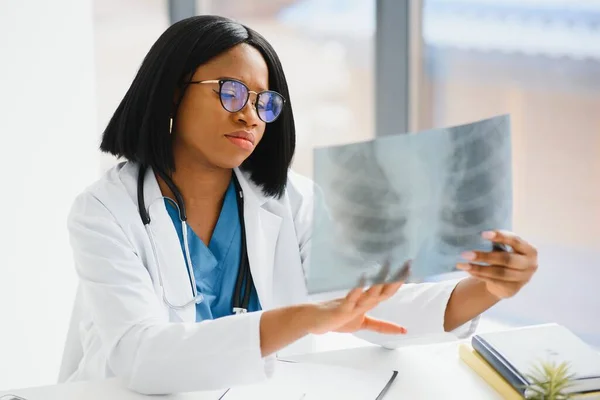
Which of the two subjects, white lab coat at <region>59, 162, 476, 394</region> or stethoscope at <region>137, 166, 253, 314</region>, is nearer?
white lab coat at <region>59, 162, 476, 394</region>

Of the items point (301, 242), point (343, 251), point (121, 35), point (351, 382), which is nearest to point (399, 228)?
point (343, 251)

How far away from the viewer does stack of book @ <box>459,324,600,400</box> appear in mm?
1177

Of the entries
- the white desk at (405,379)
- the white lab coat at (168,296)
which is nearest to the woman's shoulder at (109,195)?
the white lab coat at (168,296)

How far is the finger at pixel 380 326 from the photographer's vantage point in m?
1.29

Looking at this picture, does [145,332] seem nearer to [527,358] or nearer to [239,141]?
[239,141]

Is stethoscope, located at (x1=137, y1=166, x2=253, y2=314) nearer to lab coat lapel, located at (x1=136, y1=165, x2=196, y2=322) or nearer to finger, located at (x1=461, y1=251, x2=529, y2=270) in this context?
lab coat lapel, located at (x1=136, y1=165, x2=196, y2=322)

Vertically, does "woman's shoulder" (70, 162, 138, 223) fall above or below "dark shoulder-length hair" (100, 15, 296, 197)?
below

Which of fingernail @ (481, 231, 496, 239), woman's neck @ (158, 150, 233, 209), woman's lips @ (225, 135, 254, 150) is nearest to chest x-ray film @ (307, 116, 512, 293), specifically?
fingernail @ (481, 231, 496, 239)

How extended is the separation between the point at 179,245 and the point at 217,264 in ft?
0.28

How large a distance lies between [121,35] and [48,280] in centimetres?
124

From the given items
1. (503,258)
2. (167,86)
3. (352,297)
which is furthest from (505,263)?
(167,86)

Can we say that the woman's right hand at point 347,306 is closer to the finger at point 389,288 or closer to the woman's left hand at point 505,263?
the finger at point 389,288

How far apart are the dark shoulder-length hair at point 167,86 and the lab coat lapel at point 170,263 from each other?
84mm

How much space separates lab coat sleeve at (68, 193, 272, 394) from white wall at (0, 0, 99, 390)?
0.84 metres
